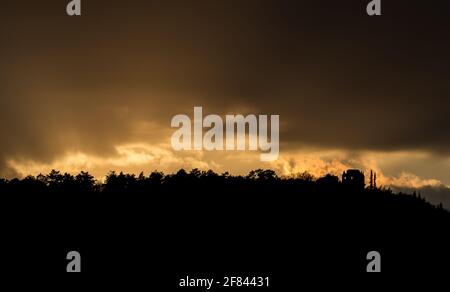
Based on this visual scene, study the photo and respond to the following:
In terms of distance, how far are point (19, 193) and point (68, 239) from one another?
19.6 m

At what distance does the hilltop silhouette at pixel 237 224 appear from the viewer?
4466 inches

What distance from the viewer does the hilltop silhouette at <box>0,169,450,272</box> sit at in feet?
372

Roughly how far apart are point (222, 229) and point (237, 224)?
2972 millimetres

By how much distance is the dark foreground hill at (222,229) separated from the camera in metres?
112

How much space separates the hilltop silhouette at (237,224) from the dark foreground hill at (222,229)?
19cm

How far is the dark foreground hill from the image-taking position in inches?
4414

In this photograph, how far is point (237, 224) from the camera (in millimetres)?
122312

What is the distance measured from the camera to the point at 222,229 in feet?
402

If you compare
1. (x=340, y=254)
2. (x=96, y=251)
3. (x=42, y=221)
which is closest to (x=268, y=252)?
(x=340, y=254)

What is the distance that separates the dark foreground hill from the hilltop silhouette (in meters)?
0.19

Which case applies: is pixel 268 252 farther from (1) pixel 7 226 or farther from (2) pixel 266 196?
(1) pixel 7 226
